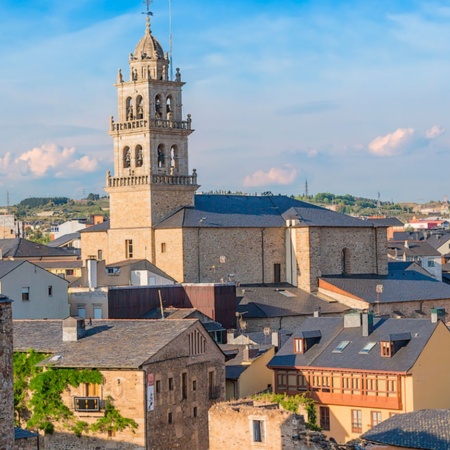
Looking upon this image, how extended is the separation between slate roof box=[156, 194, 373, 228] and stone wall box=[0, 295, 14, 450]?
45.4 m

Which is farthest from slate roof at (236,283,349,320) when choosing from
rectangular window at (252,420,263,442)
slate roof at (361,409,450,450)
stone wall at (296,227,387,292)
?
rectangular window at (252,420,263,442)

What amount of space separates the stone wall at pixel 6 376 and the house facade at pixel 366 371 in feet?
70.5

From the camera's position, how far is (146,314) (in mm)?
62031

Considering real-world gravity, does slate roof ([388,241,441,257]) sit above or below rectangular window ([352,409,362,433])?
above

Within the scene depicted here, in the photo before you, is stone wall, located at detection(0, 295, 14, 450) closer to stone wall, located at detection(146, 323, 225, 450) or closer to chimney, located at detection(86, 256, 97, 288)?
stone wall, located at detection(146, 323, 225, 450)

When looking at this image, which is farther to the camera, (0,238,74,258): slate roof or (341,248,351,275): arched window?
(0,238,74,258): slate roof

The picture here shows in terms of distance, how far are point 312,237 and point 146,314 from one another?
63.3ft

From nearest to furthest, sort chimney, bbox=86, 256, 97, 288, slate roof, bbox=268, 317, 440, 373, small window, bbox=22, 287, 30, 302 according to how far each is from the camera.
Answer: slate roof, bbox=268, 317, 440, 373 → small window, bbox=22, 287, 30, 302 → chimney, bbox=86, 256, 97, 288

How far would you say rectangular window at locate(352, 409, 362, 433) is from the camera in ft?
157

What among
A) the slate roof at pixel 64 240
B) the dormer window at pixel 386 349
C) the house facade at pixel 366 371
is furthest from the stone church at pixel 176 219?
the slate roof at pixel 64 240

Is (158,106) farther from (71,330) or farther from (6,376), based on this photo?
(6,376)

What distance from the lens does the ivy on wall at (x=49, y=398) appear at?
42344 millimetres

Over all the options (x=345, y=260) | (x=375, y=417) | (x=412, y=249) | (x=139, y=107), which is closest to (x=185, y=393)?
(x=375, y=417)

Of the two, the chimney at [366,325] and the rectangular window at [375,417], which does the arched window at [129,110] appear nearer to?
the chimney at [366,325]
